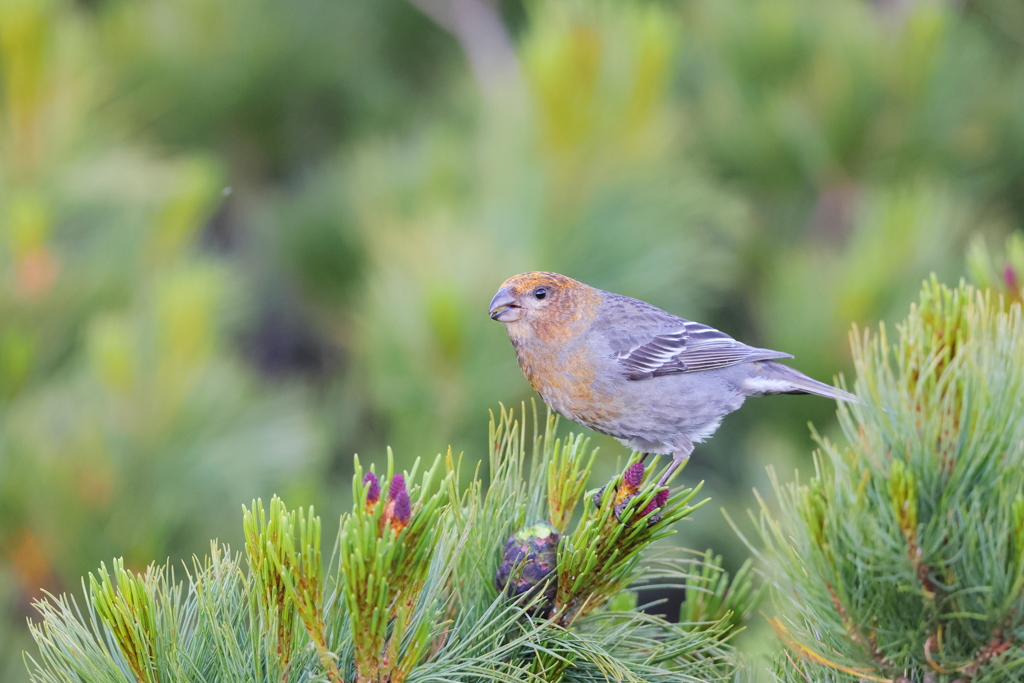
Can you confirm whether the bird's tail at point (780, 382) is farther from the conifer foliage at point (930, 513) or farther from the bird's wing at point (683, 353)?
the conifer foliage at point (930, 513)

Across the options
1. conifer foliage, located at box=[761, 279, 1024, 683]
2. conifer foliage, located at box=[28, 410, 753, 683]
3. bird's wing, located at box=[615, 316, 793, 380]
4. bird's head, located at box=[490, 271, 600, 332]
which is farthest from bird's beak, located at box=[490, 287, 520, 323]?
conifer foliage, located at box=[761, 279, 1024, 683]

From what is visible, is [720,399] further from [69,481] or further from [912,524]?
[69,481]

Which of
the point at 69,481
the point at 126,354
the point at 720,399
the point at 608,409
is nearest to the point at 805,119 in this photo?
the point at 720,399

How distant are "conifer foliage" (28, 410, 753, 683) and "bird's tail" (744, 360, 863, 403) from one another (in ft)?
3.39

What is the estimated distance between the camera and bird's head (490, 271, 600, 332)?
7.04ft

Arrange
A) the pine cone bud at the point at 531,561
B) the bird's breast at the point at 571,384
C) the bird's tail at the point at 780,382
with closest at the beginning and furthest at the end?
the pine cone bud at the point at 531,561 → the bird's breast at the point at 571,384 → the bird's tail at the point at 780,382

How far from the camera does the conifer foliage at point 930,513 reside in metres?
1.03

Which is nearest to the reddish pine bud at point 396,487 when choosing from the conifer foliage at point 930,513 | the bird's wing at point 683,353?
the conifer foliage at point 930,513

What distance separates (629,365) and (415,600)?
1206mm

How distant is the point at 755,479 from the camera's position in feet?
11.0

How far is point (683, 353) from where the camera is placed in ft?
7.97

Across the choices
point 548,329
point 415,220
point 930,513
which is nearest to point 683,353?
point 548,329

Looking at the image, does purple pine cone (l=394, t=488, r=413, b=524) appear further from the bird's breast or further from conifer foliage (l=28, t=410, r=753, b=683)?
the bird's breast

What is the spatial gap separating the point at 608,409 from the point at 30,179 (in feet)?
6.54
